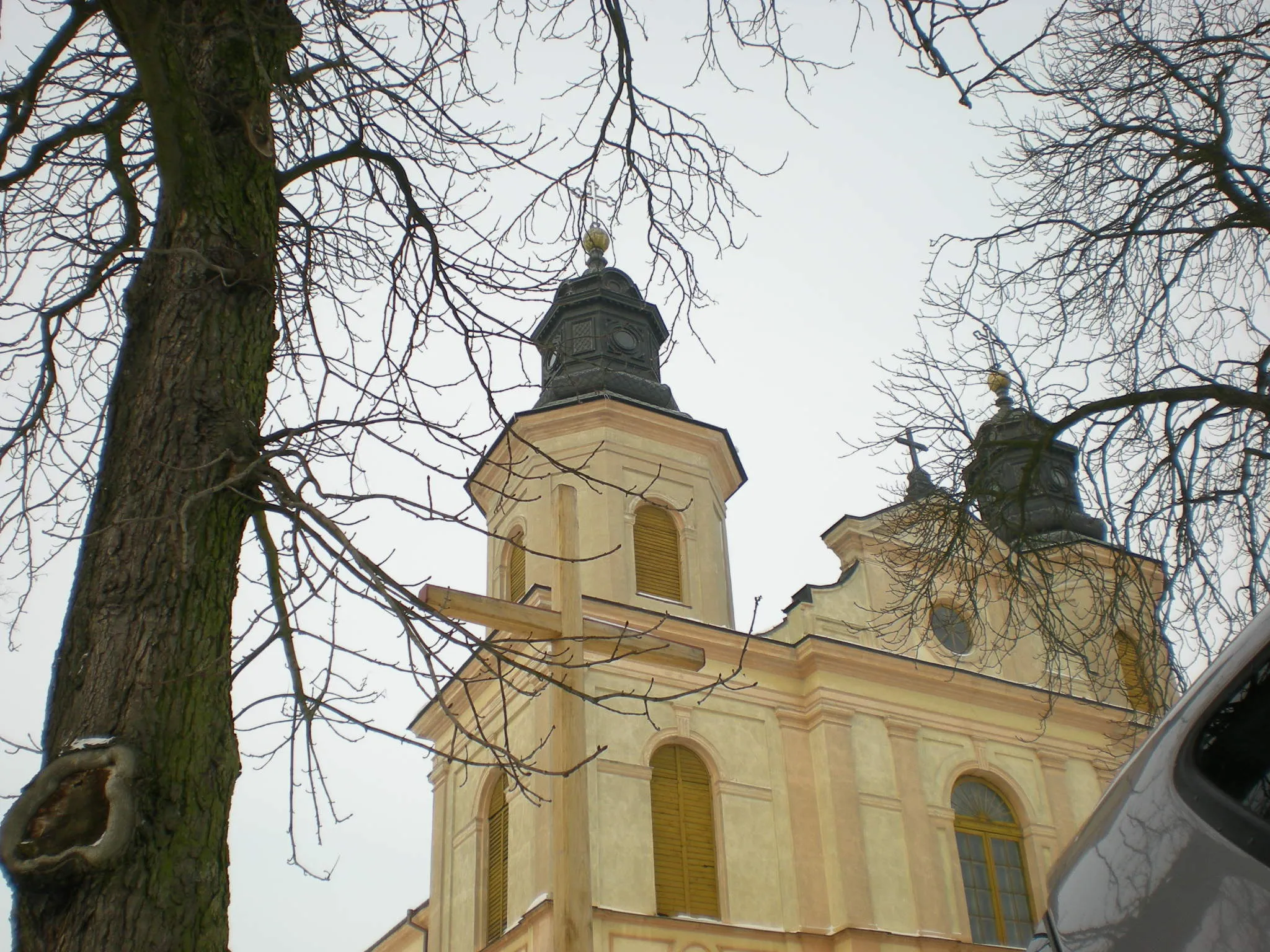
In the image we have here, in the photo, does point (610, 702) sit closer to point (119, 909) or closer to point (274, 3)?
point (274, 3)

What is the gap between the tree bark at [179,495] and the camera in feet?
10.5

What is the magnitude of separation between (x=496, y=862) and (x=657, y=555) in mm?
4981

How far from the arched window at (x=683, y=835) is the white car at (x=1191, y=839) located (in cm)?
1435

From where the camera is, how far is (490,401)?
18.2ft

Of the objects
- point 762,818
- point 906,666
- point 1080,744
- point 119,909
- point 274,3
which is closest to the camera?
point 119,909

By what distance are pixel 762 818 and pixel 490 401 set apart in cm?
1240

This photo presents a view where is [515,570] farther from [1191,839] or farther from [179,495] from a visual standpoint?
[1191,839]

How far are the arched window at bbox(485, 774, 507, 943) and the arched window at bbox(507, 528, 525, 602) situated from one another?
9.33 ft

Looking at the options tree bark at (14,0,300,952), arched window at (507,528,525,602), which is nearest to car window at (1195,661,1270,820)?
tree bark at (14,0,300,952)

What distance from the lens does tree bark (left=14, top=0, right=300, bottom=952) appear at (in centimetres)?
319

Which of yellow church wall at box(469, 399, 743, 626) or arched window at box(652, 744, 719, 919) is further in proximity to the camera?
yellow church wall at box(469, 399, 743, 626)

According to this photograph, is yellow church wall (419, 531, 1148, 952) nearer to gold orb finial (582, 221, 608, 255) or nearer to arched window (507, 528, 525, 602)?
arched window (507, 528, 525, 602)

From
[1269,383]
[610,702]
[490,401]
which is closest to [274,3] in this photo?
[490,401]

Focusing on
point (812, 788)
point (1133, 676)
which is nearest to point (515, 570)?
point (812, 788)
